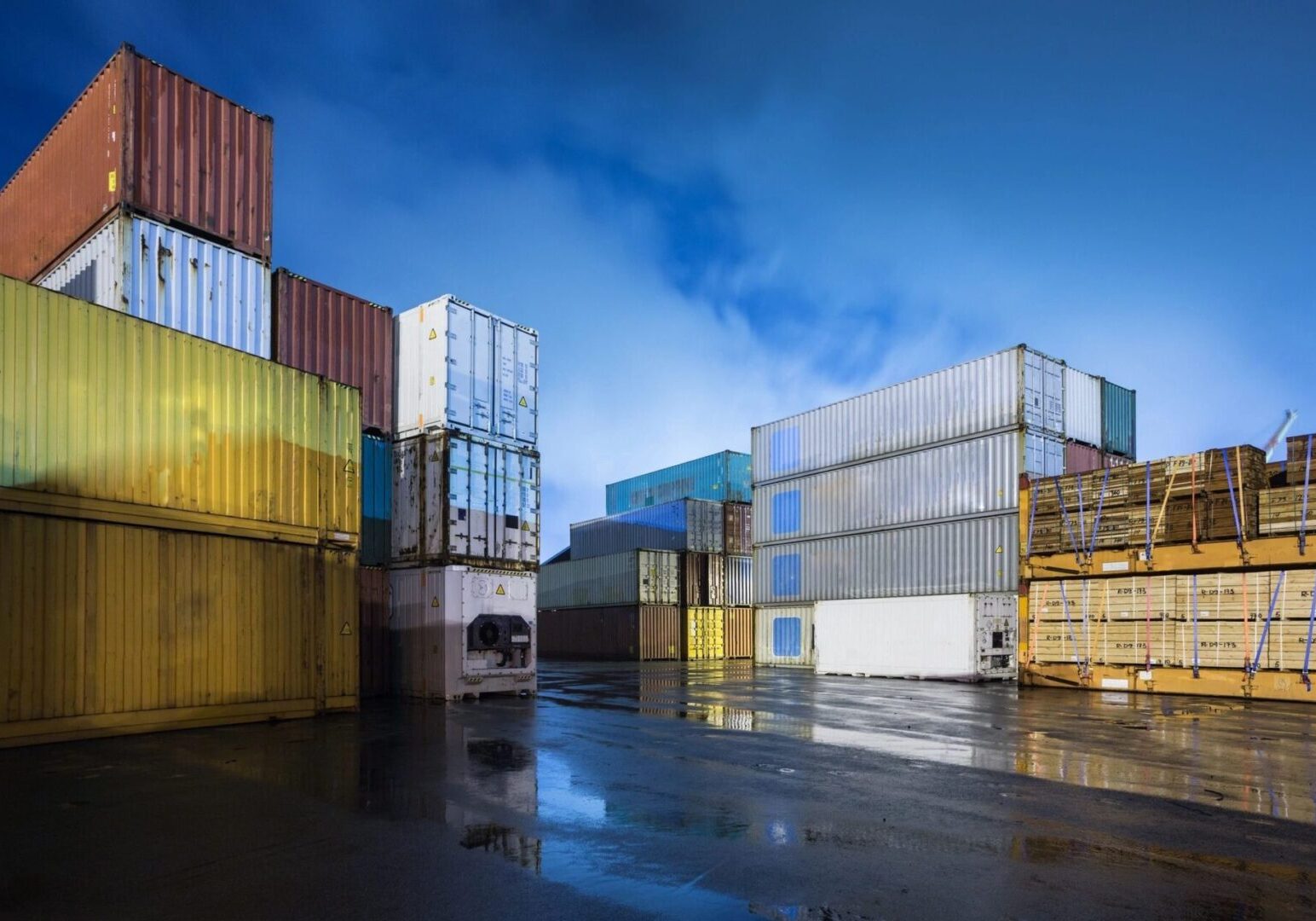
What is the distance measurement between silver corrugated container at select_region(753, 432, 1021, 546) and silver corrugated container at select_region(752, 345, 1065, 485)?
0.44 metres

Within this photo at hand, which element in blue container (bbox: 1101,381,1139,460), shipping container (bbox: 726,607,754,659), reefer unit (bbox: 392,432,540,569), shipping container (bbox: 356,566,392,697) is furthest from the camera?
shipping container (bbox: 726,607,754,659)

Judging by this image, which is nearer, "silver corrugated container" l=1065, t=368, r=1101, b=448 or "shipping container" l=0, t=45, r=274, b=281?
"shipping container" l=0, t=45, r=274, b=281

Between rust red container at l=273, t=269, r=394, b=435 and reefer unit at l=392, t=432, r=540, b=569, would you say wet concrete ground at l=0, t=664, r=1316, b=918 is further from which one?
rust red container at l=273, t=269, r=394, b=435

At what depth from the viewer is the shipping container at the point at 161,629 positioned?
10930 mm

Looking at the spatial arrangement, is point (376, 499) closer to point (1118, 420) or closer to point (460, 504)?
point (460, 504)

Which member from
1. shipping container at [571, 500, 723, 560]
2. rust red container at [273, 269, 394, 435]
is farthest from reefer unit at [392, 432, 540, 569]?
shipping container at [571, 500, 723, 560]

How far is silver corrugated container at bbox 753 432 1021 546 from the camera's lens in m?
26.2

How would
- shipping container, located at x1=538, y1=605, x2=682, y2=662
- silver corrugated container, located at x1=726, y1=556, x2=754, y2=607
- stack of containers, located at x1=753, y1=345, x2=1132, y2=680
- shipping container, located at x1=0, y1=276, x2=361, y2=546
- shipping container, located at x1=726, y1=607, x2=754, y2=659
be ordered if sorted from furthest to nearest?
silver corrugated container, located at x1=726, y1=556, x2=754, y2=607 → shipping container, located at x1=726, y1=607, x2=754, y2=659 → shipping container, located at x1=538, y1=605, x2=682, y2=662 → stack of containers, located at x1=753, y1=345, x2=1132, y2=680 → shipping container, located at x1=0, y1=276, x2=361, y2=546

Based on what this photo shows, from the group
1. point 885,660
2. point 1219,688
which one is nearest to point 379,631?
point 885,660

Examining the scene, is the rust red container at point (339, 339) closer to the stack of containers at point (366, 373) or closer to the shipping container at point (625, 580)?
the stack of containers at point (366, 373)

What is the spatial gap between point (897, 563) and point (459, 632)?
1712 cm

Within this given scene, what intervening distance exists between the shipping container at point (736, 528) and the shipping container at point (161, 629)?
101ft

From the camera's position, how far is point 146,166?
14.5 m

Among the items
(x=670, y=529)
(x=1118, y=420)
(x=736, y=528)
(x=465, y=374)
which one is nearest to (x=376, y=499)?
(x=465, y=374)
